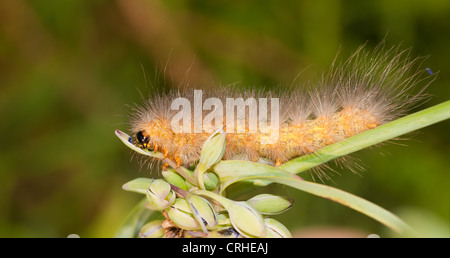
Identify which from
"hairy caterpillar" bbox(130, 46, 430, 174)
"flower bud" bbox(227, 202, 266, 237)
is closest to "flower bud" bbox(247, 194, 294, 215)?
"flower bud" bbox(227, 202, 266, 237)

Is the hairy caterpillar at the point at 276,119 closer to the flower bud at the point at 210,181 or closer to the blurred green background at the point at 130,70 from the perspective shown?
the flower bud at the point at 210,181

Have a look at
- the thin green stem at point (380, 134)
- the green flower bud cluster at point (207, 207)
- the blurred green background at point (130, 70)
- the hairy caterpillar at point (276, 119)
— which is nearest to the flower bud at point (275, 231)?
the green flower bud cluster at point (207, 207)

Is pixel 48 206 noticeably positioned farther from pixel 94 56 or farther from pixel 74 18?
Result: pixel 74 18

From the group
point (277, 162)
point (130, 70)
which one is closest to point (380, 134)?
point (277, 162)

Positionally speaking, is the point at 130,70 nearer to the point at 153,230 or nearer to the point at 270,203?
the point at 153,230

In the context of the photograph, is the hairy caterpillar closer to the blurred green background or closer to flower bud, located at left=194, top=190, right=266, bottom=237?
flower bud, located at left=194, top=190, right=266, bottom=237

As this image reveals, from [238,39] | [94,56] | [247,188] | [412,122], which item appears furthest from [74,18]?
[412,122]
